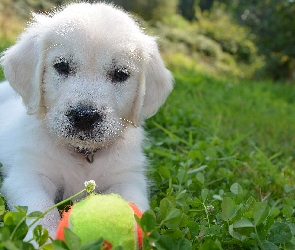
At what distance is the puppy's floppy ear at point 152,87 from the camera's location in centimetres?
288

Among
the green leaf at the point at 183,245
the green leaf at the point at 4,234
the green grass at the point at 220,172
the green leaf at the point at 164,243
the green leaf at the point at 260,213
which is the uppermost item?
the green leaf at the point at 260,213

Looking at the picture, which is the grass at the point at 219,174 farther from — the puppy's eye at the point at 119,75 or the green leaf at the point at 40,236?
the puppy's eye at the point at 119,75

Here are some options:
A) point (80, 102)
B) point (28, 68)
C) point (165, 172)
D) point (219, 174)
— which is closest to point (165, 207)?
point (80, 102)

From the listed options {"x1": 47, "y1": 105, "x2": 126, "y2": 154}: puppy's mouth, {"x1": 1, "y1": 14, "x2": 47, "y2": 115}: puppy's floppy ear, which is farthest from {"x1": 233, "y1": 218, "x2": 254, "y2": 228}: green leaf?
{"x1": 1, "y1": 14, "x2": 47, "y2": 115}: puppy's floppy ear

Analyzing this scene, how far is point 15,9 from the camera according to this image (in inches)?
602

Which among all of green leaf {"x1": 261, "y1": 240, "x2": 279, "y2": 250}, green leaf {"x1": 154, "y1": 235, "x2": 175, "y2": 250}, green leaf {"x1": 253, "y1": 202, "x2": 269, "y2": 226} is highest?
green leaf {"x1": 253, "y1": 202, "x2": 269, "y2": 226}

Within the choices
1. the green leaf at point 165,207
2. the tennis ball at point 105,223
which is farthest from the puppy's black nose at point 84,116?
the green leaf at point 165,207

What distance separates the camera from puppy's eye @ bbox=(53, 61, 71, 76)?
2576mm

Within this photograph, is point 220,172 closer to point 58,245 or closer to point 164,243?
point 164,243

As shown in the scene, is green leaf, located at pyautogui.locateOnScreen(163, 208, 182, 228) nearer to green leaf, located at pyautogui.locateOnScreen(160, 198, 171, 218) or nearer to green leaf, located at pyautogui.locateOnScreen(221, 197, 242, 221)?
green leaf, located at pyautogui.locateOnScreen(160, 198, 171, 218)

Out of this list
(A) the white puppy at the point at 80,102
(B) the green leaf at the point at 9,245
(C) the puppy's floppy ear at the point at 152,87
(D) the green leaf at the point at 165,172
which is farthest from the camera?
(D) the green leaf at the point at 165,172

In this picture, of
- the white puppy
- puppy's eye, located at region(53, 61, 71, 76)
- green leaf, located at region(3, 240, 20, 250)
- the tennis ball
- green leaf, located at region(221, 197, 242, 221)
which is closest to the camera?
green leaf, located at region(3, 240, 20, 250)

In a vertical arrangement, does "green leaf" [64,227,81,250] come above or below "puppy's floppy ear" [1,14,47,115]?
above

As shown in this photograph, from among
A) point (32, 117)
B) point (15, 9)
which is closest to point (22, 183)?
point (32, 117)
